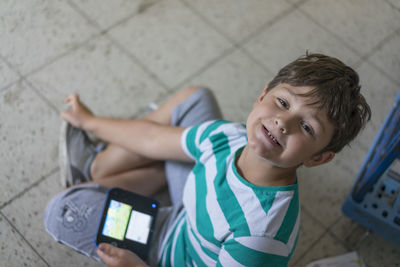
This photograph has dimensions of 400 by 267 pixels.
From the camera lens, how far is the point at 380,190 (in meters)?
1.30

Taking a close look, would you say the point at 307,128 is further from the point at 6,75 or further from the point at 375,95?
the point at 6,75

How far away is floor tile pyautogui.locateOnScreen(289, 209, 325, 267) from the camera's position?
135cm

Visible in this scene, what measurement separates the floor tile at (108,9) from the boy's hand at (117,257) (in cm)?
101

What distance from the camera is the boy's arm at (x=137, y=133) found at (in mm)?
1113

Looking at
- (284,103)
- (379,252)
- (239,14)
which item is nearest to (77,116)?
(284,103)

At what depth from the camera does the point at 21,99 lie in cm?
148

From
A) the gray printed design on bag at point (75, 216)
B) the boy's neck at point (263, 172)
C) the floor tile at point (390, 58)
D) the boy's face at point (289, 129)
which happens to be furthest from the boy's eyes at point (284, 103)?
the floor tile at point (390, 58)

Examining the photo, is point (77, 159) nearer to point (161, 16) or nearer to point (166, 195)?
point (166, 195)

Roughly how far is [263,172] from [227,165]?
95 millimetres

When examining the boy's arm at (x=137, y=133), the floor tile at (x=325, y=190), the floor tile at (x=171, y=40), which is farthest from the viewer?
the floor tile at (x=171, y=40)

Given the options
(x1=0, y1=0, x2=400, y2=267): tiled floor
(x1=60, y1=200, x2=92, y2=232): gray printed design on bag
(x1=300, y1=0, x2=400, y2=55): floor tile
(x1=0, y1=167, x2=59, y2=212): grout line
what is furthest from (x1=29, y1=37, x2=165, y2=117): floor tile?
(x1=300, y1=0, x2=400, y2=55): floor tile

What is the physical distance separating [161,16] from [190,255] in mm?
1116

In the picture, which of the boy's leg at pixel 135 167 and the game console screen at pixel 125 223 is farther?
the boy's leg at pixel 135 167

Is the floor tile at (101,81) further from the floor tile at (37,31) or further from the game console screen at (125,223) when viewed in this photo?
the game console screen at (125,223)
